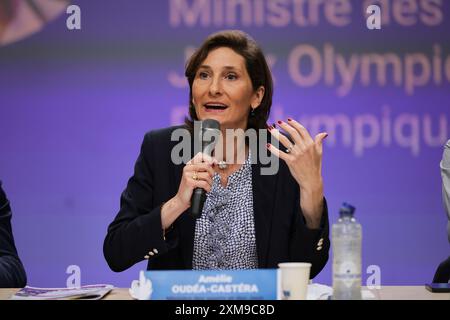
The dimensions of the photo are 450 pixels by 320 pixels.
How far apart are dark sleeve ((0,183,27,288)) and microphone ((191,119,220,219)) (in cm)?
69

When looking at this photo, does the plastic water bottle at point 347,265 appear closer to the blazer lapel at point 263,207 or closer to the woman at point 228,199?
the woman at point 228,199

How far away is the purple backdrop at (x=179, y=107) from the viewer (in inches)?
171

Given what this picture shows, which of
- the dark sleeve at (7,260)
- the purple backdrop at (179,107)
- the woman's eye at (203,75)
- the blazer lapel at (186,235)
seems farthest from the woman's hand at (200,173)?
the purple backdrop at (179,107)

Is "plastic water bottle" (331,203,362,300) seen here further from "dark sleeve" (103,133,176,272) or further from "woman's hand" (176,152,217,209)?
"dark sleeve" (103,133,176,272)

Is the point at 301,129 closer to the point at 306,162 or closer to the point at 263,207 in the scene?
the point at 306,162

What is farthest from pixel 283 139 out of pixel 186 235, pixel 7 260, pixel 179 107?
pixel 179 107

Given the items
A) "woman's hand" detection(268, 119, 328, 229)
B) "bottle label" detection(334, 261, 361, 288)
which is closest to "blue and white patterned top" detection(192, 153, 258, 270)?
"woman's hand" detection(268, 119, 328, 229)

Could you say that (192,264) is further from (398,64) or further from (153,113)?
(398,64)

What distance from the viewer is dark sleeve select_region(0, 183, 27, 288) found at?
2.48m

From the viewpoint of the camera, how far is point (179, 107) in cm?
436

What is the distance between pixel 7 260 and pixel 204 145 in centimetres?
84

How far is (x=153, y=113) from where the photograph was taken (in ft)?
14.3
